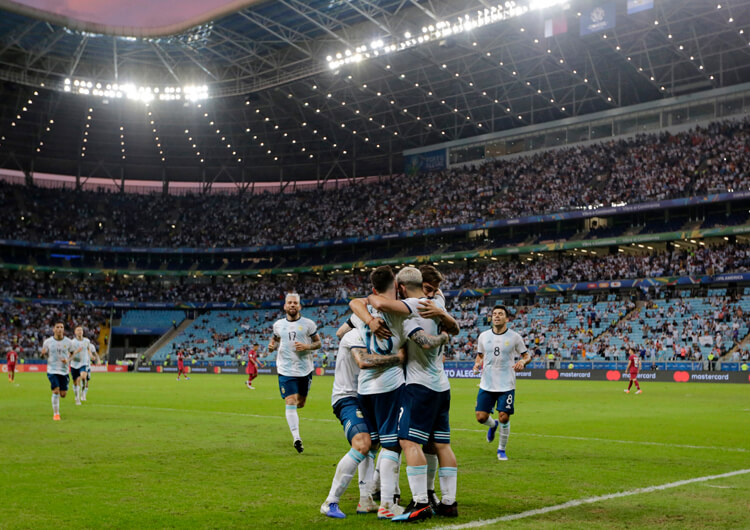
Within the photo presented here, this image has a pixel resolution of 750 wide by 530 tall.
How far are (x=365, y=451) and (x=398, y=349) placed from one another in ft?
4.11

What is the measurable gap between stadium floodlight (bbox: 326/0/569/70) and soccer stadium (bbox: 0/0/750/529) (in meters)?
0.29

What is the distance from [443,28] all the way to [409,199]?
103 ft

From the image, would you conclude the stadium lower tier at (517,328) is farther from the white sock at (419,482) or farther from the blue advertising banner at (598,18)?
the white sock at (419,482)

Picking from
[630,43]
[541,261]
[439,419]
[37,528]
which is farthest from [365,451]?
[541,261]

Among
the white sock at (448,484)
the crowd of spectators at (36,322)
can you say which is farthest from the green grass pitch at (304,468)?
the crowd of spectators at (36,322)

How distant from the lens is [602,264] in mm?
65875

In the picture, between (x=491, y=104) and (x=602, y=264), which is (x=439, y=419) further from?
(x=491, y=104)

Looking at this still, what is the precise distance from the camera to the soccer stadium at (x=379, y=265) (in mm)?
9477

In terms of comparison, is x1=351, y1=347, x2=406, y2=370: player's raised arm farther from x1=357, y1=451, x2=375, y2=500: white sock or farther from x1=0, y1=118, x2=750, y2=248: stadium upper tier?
x1=0, y1=118, x2=750, y2=248: stadium upper tier

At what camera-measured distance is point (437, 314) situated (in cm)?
813

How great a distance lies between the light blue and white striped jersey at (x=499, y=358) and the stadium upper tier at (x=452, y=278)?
48.5m

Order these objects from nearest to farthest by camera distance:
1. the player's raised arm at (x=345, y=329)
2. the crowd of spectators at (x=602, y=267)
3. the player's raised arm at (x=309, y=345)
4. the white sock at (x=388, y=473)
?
the white sock at (x=388, y=473) < the player's raised arm at (x=345, y=329) < the player's raised arm at (x=309, y=345) < the crowd of spectators at (x=602, y=267)

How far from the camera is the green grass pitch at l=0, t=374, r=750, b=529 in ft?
28.7

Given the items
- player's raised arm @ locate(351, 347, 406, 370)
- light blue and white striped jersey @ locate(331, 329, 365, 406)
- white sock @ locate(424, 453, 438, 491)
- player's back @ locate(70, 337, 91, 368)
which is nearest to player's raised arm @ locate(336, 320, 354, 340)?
light blue and white striped jersey @ locate(331, 329, 365, 406)
